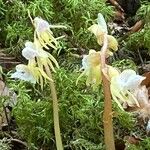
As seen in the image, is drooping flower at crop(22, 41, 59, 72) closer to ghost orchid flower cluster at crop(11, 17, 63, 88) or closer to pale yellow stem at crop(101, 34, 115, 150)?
ghost orchid flower cluster at crop(11, 17, 63, 88)

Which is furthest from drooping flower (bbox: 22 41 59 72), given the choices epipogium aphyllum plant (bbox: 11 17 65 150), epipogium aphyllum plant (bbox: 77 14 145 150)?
epipogium aphyllum plant (bbox: 77 14 145 150)

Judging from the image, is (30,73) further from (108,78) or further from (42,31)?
(108,78)

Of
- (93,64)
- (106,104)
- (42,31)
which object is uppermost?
(42,31)

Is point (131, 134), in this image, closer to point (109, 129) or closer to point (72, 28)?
point (109, 129)

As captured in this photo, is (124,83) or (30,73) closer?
(124,83)

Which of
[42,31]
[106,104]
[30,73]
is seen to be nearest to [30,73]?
[30,73]

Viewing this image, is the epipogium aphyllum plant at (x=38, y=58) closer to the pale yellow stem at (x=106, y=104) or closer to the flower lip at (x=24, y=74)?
the flower lip at (x=24, y=74)

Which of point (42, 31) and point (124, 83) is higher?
point (42, 31)

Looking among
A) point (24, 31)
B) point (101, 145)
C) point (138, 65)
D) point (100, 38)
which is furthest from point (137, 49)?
point (100, 38)

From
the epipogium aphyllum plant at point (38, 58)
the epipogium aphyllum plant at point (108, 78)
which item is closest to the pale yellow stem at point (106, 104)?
the epipogium aphyllum plant at point (108, 78)
